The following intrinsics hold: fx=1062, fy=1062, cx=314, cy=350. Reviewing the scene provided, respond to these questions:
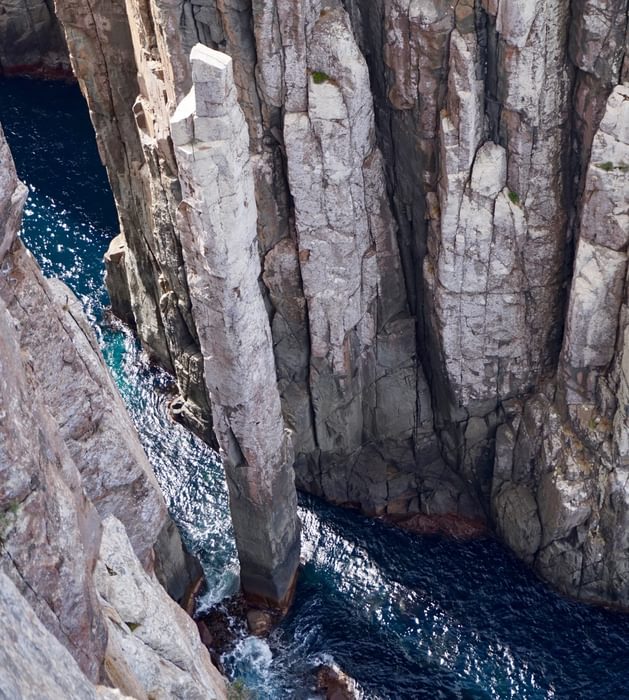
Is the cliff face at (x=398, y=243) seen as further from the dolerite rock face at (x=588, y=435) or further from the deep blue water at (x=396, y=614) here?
the deep blue water at (x=396, y=614)

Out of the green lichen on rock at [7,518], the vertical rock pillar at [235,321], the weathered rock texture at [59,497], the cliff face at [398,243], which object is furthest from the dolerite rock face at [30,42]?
the green lichen on rock at [7,518]

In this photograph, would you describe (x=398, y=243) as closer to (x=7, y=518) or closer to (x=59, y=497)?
(x=59, y=497)

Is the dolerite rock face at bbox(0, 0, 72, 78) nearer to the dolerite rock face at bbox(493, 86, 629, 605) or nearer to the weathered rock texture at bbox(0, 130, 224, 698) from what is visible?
the dolerite rock face at bbox(493, 86, 629, 605)

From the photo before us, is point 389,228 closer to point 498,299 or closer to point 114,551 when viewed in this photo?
point 498,299

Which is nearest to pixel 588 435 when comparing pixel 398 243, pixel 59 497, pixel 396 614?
pixel 396 614

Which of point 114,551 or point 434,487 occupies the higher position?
point 114,551

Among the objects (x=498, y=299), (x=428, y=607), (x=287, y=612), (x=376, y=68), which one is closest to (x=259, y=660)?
(x=287, y=612)

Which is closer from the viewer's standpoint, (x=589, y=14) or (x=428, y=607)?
(x=589, y=14)
